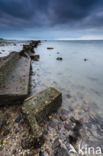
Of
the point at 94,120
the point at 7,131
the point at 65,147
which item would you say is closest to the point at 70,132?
the point at 65,147

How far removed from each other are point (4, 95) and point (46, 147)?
214cm

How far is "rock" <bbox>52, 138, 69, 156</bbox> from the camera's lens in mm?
1921

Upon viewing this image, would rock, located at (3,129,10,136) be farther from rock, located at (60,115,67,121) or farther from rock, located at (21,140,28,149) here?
rock, located at (60,115,67,121)

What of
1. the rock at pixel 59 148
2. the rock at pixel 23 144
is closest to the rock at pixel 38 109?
the rock at pixel 23 144

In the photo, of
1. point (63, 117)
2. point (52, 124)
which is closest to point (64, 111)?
point (63, 117)

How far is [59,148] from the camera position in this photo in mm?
2014

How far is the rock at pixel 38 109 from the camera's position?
1952 millimetres

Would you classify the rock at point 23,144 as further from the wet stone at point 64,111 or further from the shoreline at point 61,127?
the wet stone at point 64,111

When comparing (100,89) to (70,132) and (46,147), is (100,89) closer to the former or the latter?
(70,132)

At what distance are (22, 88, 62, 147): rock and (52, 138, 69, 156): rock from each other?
1.46ft

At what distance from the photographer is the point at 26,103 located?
99.7 inches

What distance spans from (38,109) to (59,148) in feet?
3.72

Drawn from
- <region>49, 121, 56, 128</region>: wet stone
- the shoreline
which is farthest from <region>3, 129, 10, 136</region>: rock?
<region>49, 121, 56, 128</region>: wet stone

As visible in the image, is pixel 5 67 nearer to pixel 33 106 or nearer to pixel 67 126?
pixel 33 106
